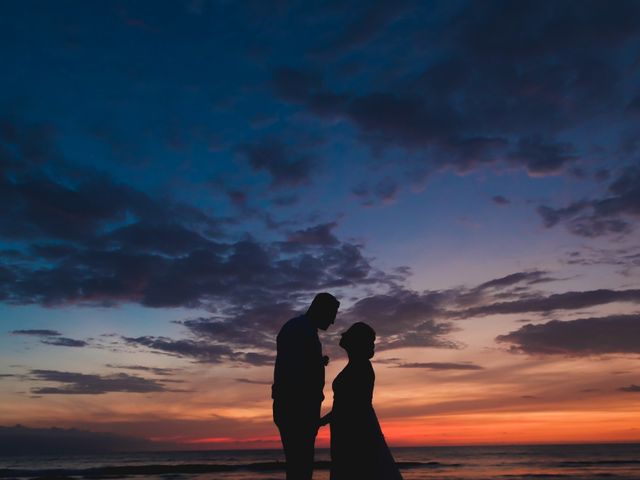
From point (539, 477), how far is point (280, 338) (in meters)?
35.1

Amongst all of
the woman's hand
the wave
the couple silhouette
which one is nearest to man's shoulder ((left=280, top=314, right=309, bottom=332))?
the couple silhouette

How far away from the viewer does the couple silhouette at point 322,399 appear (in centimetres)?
389

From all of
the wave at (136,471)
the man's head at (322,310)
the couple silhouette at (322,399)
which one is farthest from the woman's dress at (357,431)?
the wave at (136,471)

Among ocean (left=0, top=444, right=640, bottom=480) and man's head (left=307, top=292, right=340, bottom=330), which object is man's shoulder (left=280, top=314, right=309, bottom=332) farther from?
ocean (left=0, top=444, right=640, bottom=480)

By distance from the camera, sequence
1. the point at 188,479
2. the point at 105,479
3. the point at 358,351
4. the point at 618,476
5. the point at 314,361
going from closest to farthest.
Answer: the point at 314,361
the point at 358,351
the point at 618,476
the point at 188,479
the point at 105,479

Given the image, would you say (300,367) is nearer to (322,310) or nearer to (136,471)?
(322,310)

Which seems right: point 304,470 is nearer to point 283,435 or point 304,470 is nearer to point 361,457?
point 283,435

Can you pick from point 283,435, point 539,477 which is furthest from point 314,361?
point 539,477

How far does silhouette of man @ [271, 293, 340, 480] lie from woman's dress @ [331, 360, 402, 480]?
1.70 feet

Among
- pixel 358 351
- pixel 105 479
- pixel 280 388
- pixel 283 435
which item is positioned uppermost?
pixel 358 351

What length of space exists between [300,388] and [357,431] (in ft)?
3.12

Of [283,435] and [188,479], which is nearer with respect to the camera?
[283,435]

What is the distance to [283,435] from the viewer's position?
397cm

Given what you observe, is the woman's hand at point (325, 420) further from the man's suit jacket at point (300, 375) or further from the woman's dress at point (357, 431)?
the man's suit jacket at point (300, 375)
